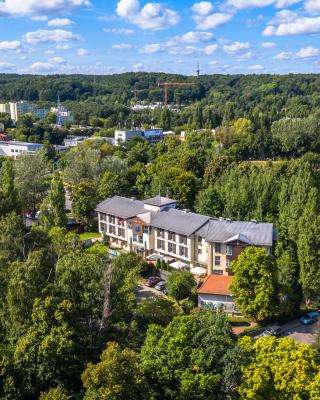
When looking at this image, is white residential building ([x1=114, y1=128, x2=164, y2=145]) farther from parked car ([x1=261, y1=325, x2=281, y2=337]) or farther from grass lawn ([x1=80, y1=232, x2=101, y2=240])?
parked car ([x1=261, y1=325, x2=281, y2=337])

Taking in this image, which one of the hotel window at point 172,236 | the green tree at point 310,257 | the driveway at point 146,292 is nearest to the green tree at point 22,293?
the driveway at point 146,292

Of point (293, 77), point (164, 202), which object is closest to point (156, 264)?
point (164, 202)

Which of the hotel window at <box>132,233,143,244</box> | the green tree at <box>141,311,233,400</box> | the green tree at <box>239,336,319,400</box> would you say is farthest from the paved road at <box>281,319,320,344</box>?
the hotel window at <box>132,233,143,244</box>

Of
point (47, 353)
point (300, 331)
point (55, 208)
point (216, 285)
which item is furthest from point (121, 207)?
point (47, 353)

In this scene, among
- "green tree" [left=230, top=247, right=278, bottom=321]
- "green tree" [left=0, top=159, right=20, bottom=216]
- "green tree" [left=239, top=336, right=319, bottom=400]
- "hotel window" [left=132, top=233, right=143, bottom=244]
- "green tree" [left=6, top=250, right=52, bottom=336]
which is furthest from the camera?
"hotel window" [left=132, top=233, right=143, bottom=244]

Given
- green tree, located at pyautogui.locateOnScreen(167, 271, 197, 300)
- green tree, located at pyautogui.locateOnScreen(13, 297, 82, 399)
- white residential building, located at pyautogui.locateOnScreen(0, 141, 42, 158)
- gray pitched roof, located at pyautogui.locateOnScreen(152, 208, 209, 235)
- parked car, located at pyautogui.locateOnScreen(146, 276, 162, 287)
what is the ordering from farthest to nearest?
white residential building, located at pyautogui.locateOnScreen(0, 141, 42, 158), gray pitched roof, located at pyautogui.locateOnScreen(152, 208, 209, 235), parked car, located at pyautogui.locateOnScreen(146, 276, 162, 287), green tree, located at pyautogui.locateOnScreen(167, 271, 197, 300), green tree, located at pyautogui.locateOnScreen(13, 297, 82, 399)
